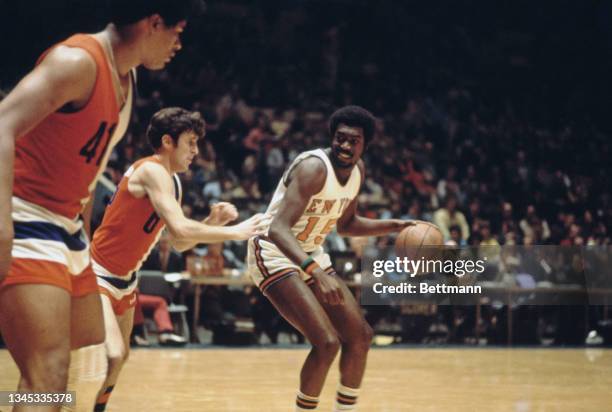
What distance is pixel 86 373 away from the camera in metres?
3.46

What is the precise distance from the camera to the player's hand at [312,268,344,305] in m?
4.22

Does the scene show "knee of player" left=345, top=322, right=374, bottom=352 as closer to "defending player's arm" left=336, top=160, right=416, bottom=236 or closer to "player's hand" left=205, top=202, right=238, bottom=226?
"defending player's arm" left=336, top=160, right=416, bottom=236

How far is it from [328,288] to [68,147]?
197cm

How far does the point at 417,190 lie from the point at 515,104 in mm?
5301

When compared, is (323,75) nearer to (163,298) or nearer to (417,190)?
Answer: (417,190)

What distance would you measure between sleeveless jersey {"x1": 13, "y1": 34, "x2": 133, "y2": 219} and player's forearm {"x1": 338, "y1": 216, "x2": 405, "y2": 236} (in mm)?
2824

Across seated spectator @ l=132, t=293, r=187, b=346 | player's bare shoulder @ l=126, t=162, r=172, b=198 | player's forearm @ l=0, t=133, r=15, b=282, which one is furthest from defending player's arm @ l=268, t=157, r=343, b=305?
seated spectator @ l=132, t=293, r=187, b=346

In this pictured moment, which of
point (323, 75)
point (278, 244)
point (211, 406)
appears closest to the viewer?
point (278, 244)

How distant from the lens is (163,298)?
10.1 metres

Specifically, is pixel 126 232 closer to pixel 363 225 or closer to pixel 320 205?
pixel 320 205

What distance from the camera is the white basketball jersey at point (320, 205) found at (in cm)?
473

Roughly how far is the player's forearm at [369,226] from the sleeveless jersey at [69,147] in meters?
2.82

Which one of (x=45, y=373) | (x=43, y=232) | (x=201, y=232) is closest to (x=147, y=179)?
(x=201, y=232)

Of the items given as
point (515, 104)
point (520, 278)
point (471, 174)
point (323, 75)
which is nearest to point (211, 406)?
point (520, 278)
